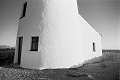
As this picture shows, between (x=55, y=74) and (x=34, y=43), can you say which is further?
(x=34, y=43)

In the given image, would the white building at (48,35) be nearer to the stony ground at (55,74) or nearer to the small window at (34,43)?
the small window at (34,43)

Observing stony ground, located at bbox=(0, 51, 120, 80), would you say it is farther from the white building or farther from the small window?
the small window

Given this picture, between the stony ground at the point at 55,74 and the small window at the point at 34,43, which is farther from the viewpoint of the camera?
the small window at the point at 34,43

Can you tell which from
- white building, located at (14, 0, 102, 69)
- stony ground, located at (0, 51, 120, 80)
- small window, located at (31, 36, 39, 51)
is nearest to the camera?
stony ground, located at (0, 51, 120, 80)

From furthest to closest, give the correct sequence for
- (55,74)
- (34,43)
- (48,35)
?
1. (34,43)
2. (48,35)
3. (55,74)

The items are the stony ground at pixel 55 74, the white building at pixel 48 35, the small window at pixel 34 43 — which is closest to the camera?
the stony ground at pixel 55 74

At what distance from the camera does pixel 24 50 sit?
767cm

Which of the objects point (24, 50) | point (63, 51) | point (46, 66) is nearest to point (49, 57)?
point (46, 66)

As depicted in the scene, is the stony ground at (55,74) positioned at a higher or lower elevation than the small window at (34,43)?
lower

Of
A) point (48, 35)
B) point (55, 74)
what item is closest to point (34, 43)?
point (48, 35)

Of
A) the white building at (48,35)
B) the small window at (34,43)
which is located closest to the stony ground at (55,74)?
the white building at (48,35)

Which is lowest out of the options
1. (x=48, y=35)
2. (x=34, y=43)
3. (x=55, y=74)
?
(x=55, y=74)

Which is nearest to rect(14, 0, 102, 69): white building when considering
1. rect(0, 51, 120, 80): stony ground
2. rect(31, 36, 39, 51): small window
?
rect(31, 36, 39, 51): small window

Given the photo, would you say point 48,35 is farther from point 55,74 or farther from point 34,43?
point 55,74
